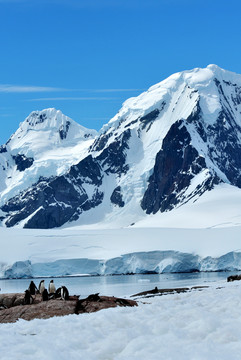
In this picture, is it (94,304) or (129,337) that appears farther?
(94,304)

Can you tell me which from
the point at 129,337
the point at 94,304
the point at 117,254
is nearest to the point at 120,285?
the point at 117,254

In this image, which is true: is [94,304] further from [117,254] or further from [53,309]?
[117,254]

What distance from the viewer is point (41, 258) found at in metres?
128

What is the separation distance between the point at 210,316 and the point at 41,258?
115 metres

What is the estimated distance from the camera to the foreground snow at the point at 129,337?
12438 millimetres

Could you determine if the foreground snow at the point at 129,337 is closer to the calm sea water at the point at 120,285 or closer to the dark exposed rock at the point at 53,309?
the dark exposed rock at the point at 53,309

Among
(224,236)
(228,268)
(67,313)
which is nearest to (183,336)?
(67,313)

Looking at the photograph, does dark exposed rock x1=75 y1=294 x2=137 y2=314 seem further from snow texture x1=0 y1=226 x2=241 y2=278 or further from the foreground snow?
snow texture x1=0 y1=226 x2=241 y2=278

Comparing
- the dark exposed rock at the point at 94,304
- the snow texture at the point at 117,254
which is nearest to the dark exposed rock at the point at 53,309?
the dark exposed rock at the point at 94,304

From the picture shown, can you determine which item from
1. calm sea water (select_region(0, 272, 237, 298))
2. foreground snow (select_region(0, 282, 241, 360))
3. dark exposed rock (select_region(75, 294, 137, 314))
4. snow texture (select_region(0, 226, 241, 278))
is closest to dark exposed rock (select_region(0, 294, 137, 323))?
→ dark exposed rock (select_region(75, 294, 137, 314))

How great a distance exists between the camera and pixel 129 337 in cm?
1385

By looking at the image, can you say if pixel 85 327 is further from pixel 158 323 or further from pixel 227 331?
pixel 227 331

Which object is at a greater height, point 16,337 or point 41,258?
point 41,258

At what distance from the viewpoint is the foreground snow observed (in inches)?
490
